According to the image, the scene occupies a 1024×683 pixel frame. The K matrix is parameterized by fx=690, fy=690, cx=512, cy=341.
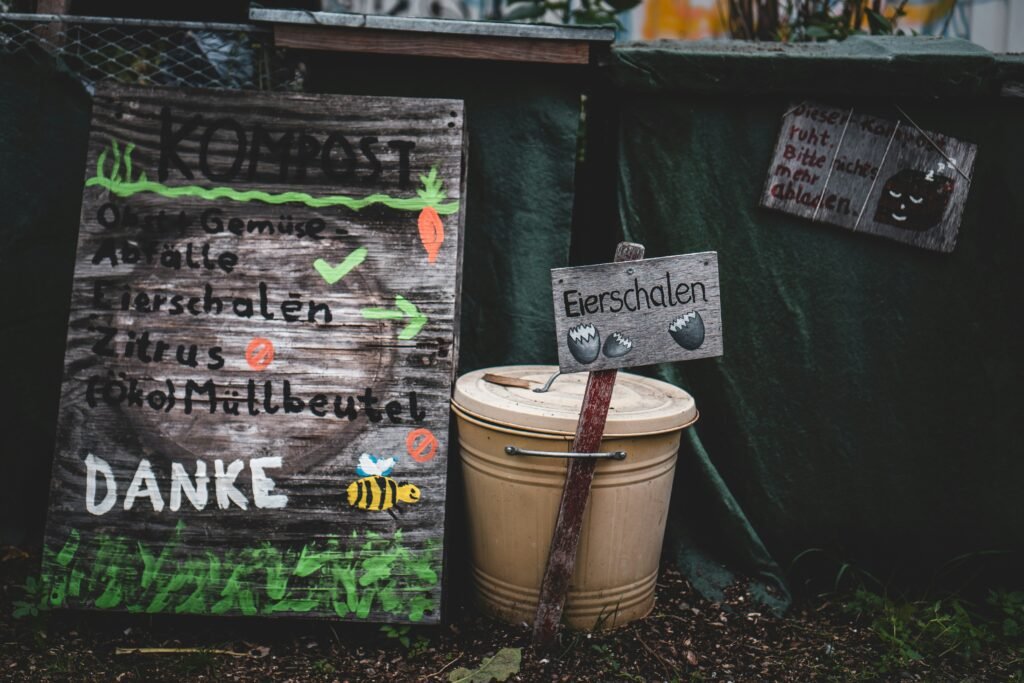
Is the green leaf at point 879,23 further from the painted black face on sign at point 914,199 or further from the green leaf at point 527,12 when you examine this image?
the green leaf at point 527,12

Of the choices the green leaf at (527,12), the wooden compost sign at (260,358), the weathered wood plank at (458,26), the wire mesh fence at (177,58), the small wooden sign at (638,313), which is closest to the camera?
the small wooden sign at (638,313)

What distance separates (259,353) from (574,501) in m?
1.35

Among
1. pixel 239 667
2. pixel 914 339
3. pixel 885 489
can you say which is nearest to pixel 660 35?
pixel 914 339

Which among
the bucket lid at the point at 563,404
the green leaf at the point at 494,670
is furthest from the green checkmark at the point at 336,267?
the green leaf at the point at 494,670

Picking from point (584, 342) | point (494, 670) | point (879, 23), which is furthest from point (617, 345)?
point (879, 23)

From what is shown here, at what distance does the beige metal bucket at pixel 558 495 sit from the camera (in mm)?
2512

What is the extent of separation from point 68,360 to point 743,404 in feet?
9.45

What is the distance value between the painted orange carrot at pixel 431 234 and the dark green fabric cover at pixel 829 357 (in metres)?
0.95

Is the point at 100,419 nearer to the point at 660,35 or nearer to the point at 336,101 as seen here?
the point at 336,101

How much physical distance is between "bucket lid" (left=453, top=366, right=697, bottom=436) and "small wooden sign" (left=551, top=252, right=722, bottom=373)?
0.21 metres

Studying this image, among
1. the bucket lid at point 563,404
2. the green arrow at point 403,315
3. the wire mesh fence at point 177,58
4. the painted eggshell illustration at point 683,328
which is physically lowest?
the bucket lid at point 563,404

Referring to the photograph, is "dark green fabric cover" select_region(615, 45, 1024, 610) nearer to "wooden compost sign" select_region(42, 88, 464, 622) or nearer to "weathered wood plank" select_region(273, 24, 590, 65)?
"weathered wood plank" select_region(273, 24, 590, 65)

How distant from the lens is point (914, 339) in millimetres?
3172

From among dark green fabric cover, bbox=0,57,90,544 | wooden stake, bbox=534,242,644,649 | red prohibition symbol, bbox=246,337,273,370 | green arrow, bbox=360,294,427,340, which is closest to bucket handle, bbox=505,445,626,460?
wooden stake, bbox=534,242,644,649
